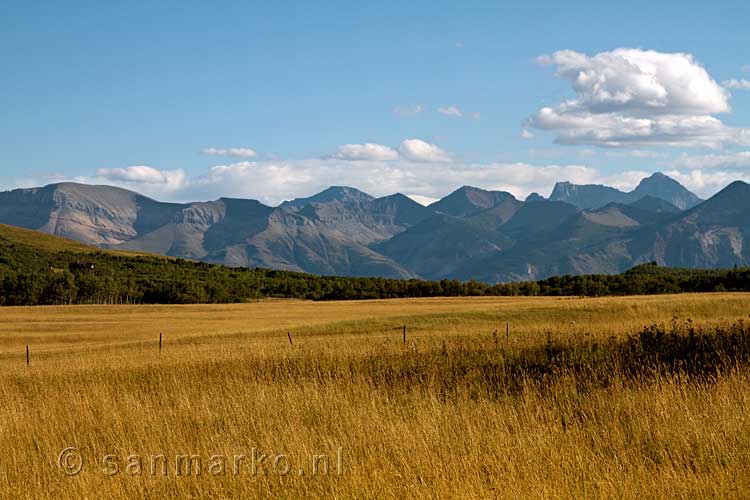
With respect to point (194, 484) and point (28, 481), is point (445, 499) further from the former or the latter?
point (28, 481)

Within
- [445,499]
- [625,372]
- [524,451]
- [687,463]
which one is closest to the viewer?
[445,499]

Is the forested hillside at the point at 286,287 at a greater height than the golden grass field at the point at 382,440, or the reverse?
the golden grass field at the point at 382,440

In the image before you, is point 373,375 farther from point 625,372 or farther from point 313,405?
point 625,372

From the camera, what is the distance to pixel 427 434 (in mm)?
10203

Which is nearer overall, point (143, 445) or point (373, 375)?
point (143, 445)

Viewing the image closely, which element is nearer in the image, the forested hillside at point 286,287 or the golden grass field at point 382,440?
the golden grass field at point 382,440

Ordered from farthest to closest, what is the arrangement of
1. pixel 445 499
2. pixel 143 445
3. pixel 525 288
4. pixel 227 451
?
pixel 525 288 → pixel 143 445 → pixel 227 451 → pixel 445 499

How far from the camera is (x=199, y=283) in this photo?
13550cm

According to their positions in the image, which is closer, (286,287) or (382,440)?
(382,440)

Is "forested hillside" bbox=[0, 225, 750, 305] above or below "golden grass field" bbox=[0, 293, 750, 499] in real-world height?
below

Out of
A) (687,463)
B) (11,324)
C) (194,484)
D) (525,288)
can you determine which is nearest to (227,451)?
(194,484)

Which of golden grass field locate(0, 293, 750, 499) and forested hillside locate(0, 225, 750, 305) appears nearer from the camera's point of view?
golden grass field locate(0, 293, 750, 499)

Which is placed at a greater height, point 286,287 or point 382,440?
point 382,440

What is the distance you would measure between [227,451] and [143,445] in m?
1.59
